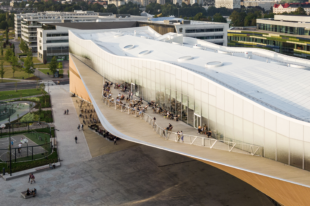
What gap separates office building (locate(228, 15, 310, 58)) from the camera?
97750mm

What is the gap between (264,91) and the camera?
3494 centimetres

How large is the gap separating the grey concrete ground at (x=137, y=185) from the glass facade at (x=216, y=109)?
19.9 ft

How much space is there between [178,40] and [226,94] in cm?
4828

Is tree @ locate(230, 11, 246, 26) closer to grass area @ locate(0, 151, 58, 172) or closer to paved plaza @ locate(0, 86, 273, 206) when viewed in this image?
paved plaza @ locate(0, 86, 273, 206)

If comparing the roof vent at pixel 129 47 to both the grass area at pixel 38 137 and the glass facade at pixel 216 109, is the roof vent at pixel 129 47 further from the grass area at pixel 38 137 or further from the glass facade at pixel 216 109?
the grass area at pixel 38 137

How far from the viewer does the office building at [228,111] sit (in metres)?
27.2

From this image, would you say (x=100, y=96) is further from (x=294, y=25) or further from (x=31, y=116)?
(x=294, y=25)

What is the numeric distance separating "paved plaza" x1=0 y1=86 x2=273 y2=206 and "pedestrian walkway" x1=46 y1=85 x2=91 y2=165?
0.14 m

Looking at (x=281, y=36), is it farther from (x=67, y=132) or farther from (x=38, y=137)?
(x=38, y=137)

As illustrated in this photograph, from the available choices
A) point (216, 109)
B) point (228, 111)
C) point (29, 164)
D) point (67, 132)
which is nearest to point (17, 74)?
point (67, 132)

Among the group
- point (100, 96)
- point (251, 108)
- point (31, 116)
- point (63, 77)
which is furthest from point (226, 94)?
point (63, 77)

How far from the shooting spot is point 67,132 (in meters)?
58.3

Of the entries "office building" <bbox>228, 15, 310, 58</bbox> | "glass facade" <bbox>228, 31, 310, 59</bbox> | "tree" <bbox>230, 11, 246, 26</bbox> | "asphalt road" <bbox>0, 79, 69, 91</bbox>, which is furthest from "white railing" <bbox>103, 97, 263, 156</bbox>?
"tree" <bbox>230, 11, 246, 26</bbox>

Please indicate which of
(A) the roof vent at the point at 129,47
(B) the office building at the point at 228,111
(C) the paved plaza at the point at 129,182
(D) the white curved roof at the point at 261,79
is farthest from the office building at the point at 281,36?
(C) the paved plaza at the point at 129,182
